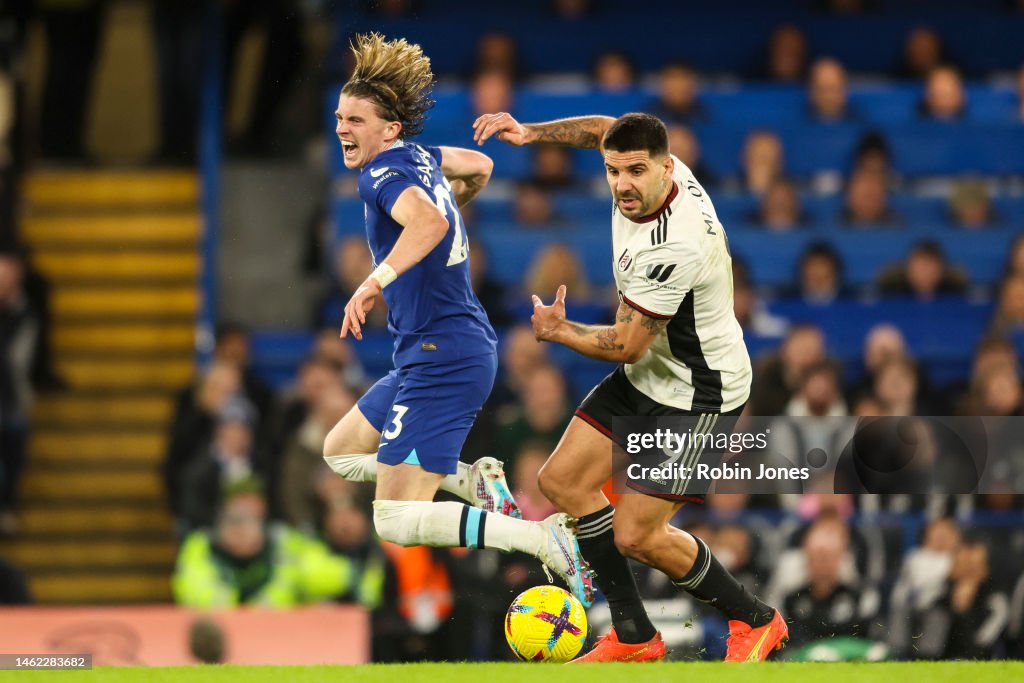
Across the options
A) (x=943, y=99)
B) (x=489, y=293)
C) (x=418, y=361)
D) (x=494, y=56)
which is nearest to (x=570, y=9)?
(x=494, y=56)

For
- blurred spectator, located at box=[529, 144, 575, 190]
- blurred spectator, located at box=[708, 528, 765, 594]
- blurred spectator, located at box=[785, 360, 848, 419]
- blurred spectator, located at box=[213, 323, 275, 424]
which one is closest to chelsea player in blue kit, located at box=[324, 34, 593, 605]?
blurred spectator, located at box=[708, 528, 765, 594]

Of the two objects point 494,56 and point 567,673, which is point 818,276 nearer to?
point 494,56

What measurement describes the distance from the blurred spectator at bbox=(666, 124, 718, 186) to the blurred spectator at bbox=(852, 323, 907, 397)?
1353mm

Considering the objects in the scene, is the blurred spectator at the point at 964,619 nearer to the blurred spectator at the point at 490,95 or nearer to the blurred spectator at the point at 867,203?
the blurred spectator at the point at 867,203

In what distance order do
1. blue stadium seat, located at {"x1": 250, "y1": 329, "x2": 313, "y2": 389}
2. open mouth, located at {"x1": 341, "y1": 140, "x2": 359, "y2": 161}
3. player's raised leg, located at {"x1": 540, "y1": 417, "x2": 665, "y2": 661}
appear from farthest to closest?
blue stadium seat, located at {"x1": 250, "y1": 329, "x2": 313, "y2": 389} → player's raised leg, located at {"x1": 540, "y1": 417, "x2": 665, "y2": 661} → open mouth, located at {"x1": 341, "y1": 140, "x2": 359, "y2": 161}

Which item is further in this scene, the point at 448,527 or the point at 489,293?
the point at 489,293

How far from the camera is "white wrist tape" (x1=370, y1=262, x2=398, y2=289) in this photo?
5473 millimetres

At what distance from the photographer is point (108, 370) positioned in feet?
38.0

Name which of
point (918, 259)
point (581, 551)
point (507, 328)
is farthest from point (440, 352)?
point (918, 259)

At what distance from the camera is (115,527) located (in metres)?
10.9

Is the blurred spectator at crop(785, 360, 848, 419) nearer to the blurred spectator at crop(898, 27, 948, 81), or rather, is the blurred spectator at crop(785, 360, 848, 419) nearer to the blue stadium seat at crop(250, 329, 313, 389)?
the blue stadium seat at crop(250, 329, 313, 389)

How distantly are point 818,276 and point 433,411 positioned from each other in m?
3.88

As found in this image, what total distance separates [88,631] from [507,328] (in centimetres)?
261

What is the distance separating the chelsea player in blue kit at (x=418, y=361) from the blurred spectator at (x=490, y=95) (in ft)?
10.7
